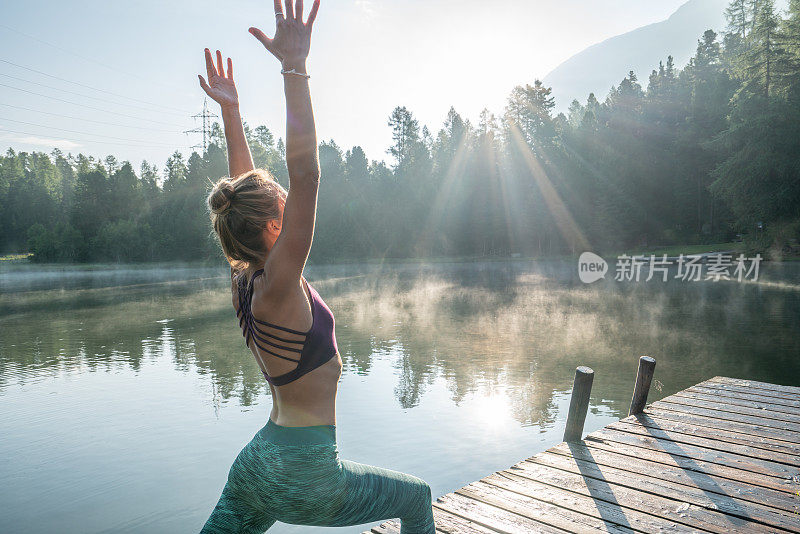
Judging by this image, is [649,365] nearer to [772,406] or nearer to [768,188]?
[772,406]

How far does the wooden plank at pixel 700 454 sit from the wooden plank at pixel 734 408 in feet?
4.40

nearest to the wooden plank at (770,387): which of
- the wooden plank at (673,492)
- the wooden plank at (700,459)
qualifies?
the wooden plank at (700,459)

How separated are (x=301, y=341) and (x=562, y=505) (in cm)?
299

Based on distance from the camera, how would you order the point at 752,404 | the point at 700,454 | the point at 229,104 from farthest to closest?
the point at 752,404, the point at 700,454, the point at 229,104

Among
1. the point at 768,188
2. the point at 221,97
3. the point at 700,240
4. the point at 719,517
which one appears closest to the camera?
the point at 221,97

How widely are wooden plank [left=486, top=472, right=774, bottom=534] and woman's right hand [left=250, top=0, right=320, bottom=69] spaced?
353cm

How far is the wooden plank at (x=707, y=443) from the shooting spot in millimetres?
4785

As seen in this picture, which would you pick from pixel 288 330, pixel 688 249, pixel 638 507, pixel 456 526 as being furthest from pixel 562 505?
pixel 688 249

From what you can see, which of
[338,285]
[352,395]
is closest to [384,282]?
[338,285]

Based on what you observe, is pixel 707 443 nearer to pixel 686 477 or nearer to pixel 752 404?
pixel 686 477

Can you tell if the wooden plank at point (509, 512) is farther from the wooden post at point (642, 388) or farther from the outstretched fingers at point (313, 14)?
the outstretched fingers at point (313, 14)

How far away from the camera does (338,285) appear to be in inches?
1300

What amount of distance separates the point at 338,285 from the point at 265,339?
3140 centimetres

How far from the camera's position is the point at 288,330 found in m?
1.79
